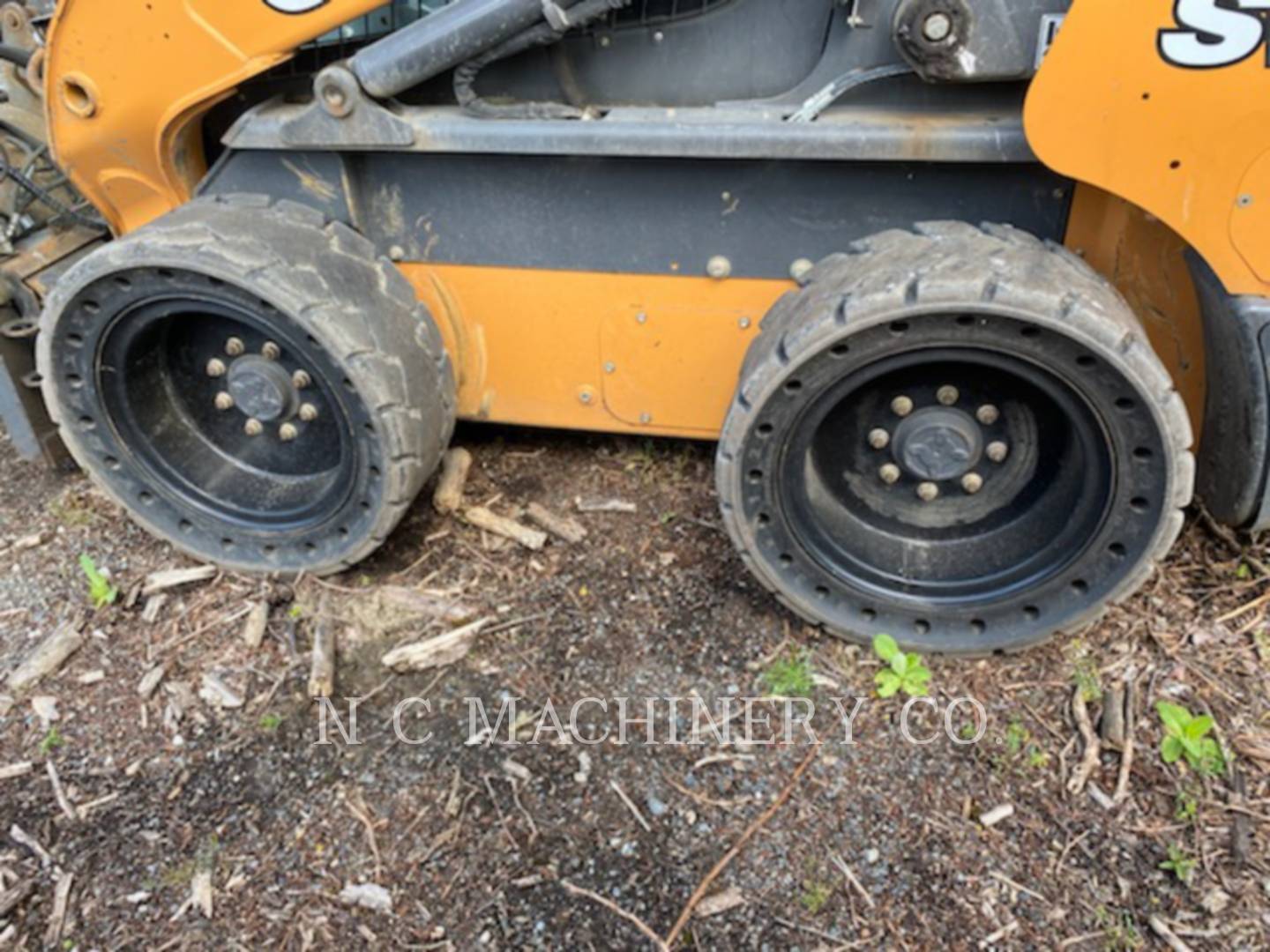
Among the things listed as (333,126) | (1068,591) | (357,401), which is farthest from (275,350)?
(1068,591)

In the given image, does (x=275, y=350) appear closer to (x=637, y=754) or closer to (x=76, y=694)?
(x=76, y=694)

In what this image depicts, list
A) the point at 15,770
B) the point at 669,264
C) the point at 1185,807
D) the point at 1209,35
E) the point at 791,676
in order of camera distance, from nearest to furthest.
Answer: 1. the point at 1209,35
2. the point at 1185,807
3. the point at 15,770
4. the point at 791,676
5. the point at 669,264

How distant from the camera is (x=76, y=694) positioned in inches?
96.7

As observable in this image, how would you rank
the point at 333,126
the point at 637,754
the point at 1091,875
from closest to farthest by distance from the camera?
the point at 1091,875, the point at 637,754, the point at 333,126

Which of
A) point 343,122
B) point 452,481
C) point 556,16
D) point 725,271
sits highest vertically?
point 556,16

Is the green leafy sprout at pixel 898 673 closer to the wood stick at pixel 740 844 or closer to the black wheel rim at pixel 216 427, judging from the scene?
the wood stick at pixel 740 844

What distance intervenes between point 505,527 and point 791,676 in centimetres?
92

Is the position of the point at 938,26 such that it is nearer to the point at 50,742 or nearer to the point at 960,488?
the point at 960,488

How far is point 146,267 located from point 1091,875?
2.38 metres

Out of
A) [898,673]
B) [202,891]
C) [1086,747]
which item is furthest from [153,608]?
[1086,747]

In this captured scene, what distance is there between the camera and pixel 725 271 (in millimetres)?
2477

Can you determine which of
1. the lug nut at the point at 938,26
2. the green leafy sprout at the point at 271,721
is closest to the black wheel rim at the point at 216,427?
the green leafy sprout at the point at 271,721

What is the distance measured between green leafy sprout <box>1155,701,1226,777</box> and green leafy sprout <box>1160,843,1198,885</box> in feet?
0.72

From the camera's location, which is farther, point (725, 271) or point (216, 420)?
point (216, 420)
